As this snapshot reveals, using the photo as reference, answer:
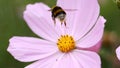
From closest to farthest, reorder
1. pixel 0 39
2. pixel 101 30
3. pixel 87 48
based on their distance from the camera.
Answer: pixel 101 30, pixel 87 48, pixel 0 39

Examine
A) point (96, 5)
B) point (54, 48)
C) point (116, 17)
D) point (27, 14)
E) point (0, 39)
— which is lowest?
point (0, 39)

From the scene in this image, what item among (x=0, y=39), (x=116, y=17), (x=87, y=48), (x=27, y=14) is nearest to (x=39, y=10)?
(x=27, y=14)

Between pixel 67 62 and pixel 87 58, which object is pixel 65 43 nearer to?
pixel 67 62

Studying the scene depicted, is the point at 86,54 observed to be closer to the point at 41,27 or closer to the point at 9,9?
the point at 41,27

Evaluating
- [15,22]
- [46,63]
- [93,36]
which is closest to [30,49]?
[46,63]

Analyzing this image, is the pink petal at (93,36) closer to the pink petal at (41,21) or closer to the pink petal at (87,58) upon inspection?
the pink petal at (87,58)

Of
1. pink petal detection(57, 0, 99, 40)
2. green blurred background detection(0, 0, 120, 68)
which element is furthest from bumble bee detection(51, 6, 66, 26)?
green blurred background detection(0, 0, 120, 68)

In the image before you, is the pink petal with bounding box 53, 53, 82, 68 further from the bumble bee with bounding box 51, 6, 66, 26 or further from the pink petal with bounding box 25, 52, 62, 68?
the bumble bee with bounding box 51, 6, 66, 26
